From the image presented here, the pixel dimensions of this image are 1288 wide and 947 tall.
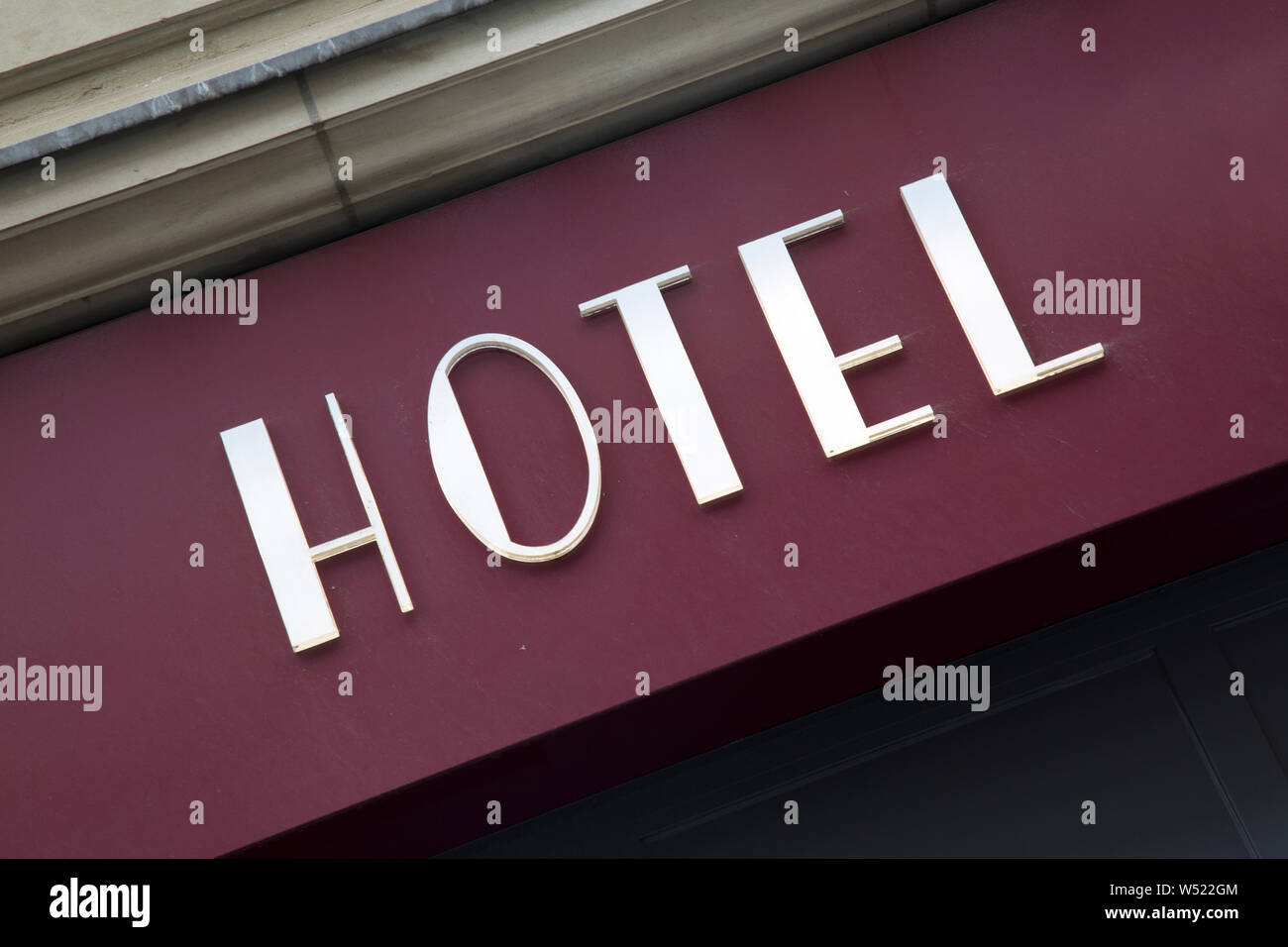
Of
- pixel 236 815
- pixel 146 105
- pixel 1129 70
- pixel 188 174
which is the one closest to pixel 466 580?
pixel 236 815

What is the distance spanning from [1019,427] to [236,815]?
272 cm

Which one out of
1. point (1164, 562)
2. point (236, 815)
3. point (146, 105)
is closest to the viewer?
point (236, 815)

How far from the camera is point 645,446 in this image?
392 centimetres

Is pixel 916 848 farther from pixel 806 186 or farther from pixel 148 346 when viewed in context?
pixel 148 346

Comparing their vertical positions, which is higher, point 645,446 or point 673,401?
point 673,401

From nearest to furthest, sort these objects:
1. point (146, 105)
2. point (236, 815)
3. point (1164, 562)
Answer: point (236, 815) < point (146, 105) < point (1164, 562)

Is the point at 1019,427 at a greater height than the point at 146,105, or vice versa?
the point at 146,105

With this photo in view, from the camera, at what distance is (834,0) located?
410cm

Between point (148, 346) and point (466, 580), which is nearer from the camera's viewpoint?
point (466, 580)

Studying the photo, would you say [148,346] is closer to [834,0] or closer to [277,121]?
[277,121]

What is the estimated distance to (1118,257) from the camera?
13.0ft

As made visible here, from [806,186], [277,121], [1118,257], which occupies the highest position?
[277,121]

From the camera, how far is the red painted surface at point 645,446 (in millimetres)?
3750

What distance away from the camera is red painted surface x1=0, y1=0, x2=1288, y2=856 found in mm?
3750
